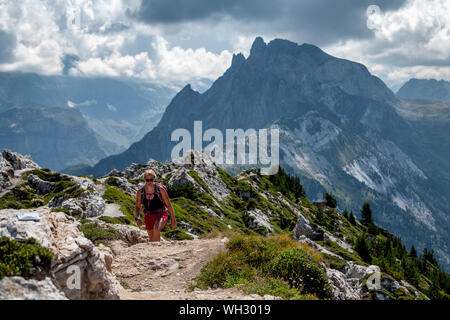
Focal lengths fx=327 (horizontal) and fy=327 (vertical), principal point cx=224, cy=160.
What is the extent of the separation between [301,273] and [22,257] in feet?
35.7

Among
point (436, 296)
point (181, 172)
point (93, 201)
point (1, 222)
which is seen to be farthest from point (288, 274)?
point (436, 296)

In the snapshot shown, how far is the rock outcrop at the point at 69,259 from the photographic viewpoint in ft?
34.2

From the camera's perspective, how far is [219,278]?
15.1 m

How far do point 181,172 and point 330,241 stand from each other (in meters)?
40.0

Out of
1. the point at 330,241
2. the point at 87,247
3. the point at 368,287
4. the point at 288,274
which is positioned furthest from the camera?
the point at 330,241

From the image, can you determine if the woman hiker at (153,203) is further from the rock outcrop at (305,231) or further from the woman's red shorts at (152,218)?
the rock outcrop at (305,231)

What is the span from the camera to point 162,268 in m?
17.9

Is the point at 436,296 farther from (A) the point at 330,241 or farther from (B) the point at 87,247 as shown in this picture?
(B) the point at 87,247

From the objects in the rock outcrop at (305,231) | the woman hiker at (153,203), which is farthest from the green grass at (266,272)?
the rock outcrop at (305,231)

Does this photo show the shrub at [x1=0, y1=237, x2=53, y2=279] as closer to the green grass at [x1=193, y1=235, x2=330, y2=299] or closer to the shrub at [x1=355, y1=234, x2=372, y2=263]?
the green grass at [x1=193, y1=235, x2=330, y2=299]

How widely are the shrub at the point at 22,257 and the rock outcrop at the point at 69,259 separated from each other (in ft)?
1.06

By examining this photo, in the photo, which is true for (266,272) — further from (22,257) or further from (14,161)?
(14,161)

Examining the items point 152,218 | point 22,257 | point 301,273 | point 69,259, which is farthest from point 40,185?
point 301,273
